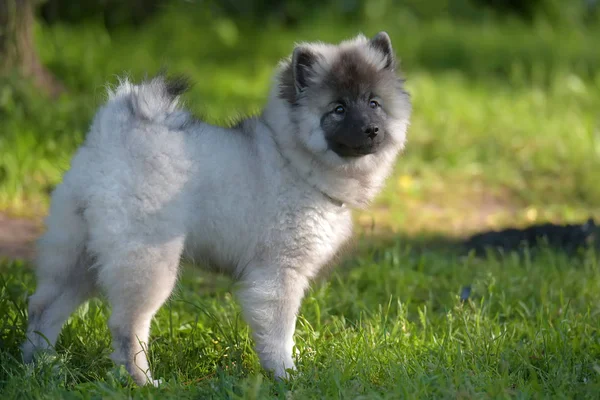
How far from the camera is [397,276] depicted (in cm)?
488

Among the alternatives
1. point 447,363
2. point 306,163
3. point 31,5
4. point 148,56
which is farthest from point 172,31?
point 447,363

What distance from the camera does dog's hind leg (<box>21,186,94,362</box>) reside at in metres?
3.55

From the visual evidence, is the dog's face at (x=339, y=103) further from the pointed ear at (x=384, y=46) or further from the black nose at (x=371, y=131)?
the pointed ear at (x=384, y=46)

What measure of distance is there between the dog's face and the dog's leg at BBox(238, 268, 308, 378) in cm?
58

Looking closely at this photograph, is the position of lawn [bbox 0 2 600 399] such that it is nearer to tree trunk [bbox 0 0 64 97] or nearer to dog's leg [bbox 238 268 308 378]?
dog's leg [bbox 238 268 308 378]

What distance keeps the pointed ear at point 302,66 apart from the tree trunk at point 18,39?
3.94 m

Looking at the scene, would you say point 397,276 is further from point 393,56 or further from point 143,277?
point 143,277

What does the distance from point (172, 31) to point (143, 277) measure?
679cm

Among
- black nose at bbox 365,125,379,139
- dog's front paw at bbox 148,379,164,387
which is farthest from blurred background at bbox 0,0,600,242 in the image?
dog's front paw at bbox 148,379,164,387

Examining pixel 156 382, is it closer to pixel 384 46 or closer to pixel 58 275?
pixel 58 275

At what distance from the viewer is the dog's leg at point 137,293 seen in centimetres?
343

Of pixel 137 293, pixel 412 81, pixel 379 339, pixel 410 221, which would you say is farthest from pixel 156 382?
pixel 412 81

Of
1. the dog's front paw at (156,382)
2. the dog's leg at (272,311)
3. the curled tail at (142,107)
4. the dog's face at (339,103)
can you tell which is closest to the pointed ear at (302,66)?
the dog's face at (339,103)

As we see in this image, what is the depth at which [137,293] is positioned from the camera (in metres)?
3.46
